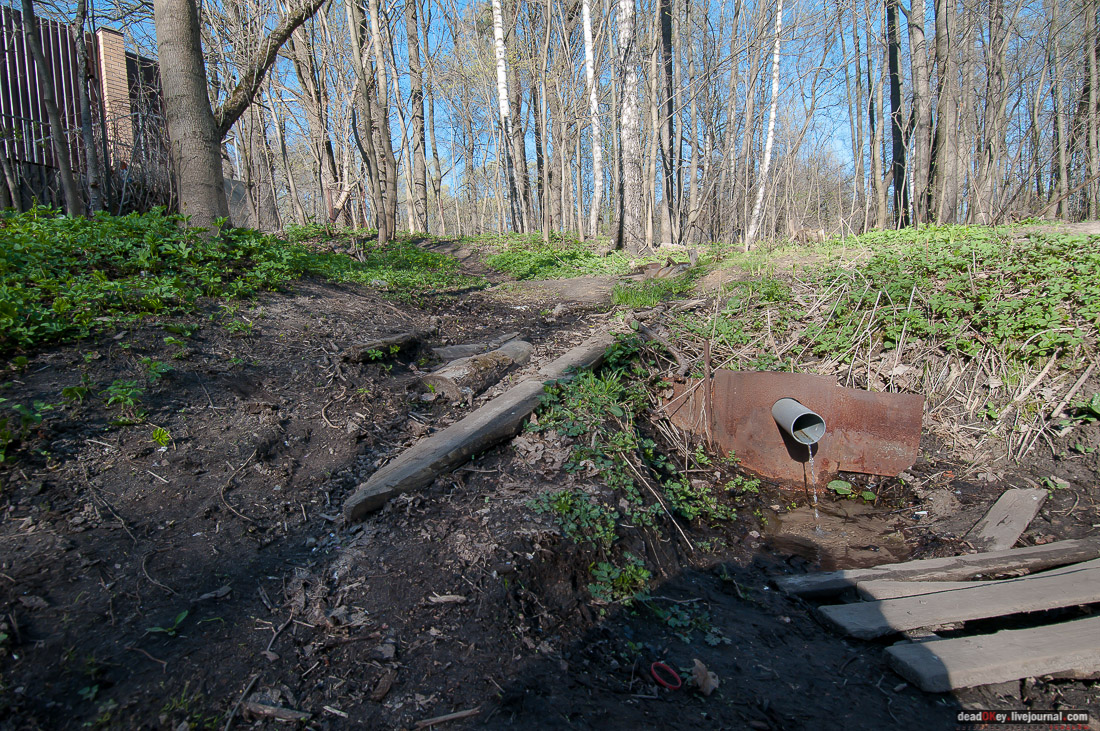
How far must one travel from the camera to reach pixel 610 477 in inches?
127

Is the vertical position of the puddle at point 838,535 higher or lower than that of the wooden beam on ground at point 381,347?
lower

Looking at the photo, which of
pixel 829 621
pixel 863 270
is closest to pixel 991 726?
pixel 829 621

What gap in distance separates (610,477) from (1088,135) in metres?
17.5

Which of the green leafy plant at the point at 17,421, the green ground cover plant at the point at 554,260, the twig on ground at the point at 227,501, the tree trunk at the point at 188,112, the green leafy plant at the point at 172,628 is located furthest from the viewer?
the green ground cover plant at the point at 554,260

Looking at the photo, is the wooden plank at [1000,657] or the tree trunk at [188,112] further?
the tree trunk at [188,112]

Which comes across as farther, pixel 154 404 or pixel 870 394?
pixel 870 394

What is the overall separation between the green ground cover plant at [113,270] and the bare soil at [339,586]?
29 cm

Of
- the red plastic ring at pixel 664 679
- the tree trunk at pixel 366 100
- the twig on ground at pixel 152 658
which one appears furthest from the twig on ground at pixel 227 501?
the tree trunk at pixel 366 100

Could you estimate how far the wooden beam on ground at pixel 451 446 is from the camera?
9.26 feet

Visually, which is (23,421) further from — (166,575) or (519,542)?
(519,542)

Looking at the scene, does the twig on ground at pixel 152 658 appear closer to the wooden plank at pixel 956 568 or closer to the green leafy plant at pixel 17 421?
the green leafy plant at pixel 17 421

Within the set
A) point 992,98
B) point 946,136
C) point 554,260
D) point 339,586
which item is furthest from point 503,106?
point 339,586

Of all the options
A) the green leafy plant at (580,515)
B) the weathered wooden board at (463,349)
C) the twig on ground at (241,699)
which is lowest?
the twig on ground at (241,699)

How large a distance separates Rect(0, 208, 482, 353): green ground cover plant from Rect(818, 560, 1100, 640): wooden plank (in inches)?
195
